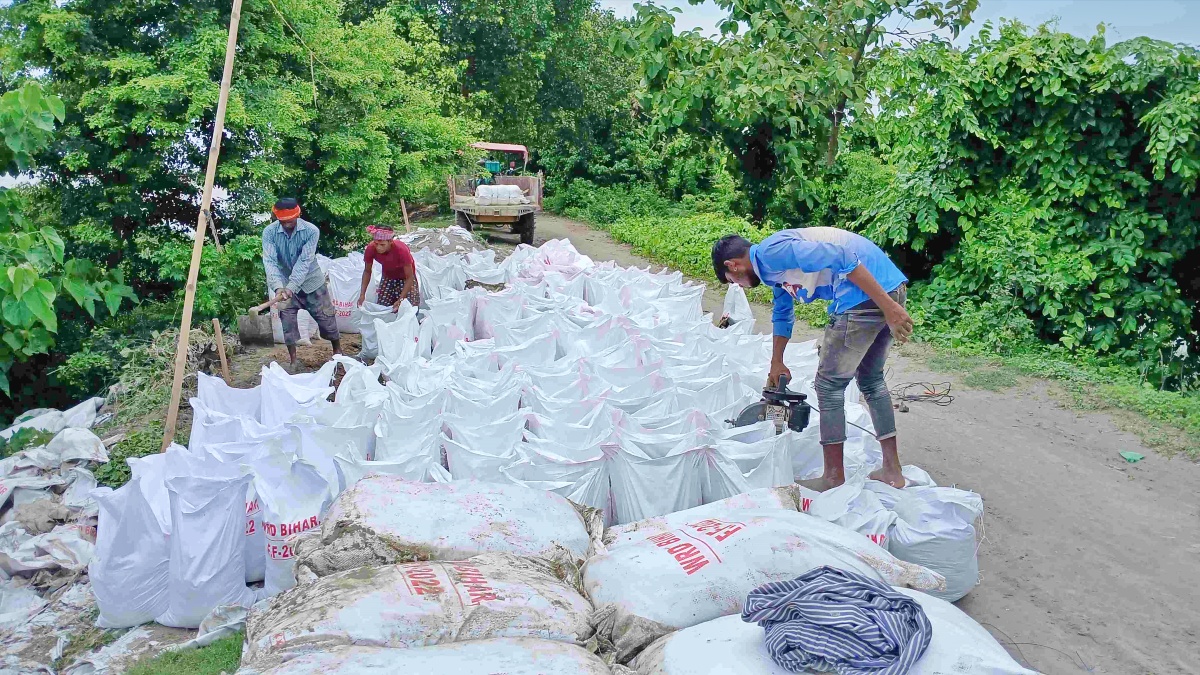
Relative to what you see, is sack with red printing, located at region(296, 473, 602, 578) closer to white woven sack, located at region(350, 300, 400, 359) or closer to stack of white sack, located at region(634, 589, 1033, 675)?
stack of white sack, located at region(634, 589, 1033, 675)

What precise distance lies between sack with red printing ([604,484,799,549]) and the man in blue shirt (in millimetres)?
512

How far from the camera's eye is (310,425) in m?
3.43

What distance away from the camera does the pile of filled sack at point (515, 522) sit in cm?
231

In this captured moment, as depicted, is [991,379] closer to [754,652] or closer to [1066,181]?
[1066,181]

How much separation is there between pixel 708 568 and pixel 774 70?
803 cm

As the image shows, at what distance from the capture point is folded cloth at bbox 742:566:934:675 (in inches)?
80.0

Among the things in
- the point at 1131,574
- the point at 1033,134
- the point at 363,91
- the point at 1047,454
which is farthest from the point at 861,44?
the point at 1131,574

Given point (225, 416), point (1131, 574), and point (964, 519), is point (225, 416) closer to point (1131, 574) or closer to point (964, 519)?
point (964, 519)

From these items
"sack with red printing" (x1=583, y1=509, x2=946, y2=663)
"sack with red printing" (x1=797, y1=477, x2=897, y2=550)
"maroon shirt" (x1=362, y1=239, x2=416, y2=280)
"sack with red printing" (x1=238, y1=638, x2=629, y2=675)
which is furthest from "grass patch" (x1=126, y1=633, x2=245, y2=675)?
"maroon shirt" (x1=362, y1=239, x2=416, y2=280)

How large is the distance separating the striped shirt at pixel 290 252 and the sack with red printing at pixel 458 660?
4063 mm

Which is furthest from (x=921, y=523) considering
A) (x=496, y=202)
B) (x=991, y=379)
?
(x=496, y=202)

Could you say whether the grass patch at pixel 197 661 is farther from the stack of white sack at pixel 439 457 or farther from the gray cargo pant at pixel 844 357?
the gray cargo pant at pixel 844 357

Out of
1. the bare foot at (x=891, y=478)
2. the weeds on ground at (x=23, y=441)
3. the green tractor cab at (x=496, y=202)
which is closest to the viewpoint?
the bare foot at (x=891, y=478)

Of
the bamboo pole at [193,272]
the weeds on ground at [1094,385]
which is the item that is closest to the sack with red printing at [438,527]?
the bamboo pole at [193,272]
